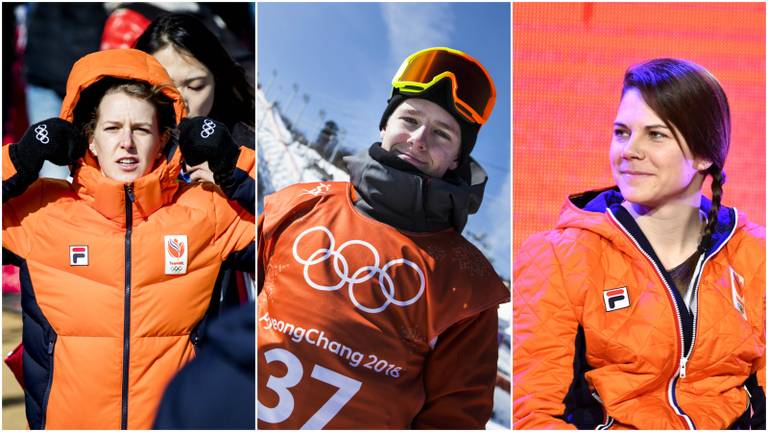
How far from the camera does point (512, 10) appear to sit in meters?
3.07

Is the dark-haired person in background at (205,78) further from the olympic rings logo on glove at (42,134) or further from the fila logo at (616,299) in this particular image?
the fila logo at (616,299)

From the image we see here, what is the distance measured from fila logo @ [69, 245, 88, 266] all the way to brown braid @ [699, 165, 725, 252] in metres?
1.80

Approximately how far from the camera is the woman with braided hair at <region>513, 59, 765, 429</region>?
280 cm

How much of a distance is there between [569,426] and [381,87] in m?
1.16

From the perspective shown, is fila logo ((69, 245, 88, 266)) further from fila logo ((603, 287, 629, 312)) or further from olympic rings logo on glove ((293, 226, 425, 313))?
fila logo ((603, 287, 629, 312))

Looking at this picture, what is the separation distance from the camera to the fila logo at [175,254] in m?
2.67

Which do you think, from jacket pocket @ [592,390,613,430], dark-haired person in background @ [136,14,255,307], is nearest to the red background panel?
jacket pocket @ [592,390,613,430]

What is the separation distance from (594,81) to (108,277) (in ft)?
5.30

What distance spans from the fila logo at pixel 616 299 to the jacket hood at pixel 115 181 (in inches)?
51.3

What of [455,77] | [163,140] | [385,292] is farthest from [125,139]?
[455,77]

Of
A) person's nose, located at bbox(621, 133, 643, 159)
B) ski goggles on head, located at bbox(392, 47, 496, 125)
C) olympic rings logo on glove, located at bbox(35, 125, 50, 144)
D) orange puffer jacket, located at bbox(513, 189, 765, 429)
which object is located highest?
→ ski goggles on head, located at bbox(392, 47, 496, 125)

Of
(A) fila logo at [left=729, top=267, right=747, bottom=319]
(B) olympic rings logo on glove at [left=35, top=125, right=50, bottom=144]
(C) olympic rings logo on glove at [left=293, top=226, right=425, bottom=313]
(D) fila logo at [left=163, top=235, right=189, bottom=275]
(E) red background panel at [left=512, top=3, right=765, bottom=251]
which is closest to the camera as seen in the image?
(B) olympic rings logo on glove at [left=35, top=125, right=50, bottom=144]

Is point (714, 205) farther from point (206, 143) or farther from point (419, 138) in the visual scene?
point (206, 143)

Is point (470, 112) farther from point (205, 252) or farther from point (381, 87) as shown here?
point (205, 252)
